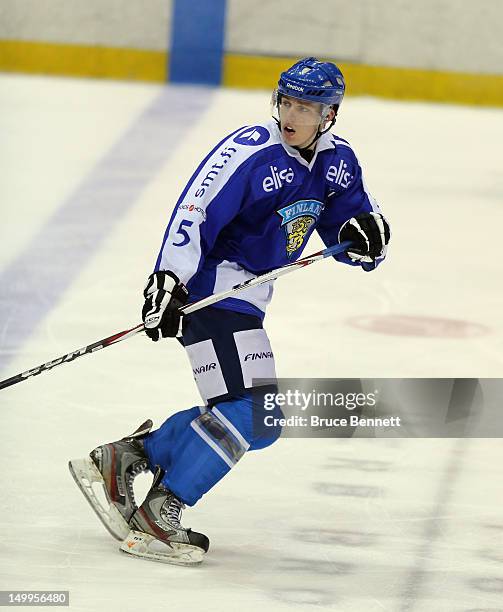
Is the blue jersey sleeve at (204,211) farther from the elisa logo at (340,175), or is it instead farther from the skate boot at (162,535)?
the skate boot at (162,535)

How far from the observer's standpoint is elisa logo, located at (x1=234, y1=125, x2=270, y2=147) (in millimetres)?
3014

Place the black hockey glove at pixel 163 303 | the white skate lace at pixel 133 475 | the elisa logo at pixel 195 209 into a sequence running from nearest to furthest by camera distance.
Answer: the black hockey glove at pixel 163 303 < the elisa logo at pixel 195 209 < the white skate lace at pixel 133 475

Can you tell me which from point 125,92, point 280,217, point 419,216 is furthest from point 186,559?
point 125,92

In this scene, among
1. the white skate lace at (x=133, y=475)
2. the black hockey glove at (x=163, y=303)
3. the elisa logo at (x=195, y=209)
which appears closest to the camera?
the black hockey glove at (x=163, y=303)

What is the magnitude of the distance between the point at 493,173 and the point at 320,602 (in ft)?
17.0

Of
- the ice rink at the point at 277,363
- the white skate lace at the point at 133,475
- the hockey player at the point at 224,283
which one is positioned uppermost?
the hockey player at the point at 224,283

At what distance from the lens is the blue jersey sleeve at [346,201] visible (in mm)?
3154

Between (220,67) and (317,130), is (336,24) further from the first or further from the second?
(317,130)

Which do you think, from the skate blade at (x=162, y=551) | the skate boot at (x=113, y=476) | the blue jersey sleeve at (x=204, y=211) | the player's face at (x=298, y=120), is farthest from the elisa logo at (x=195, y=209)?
the skate blade at (x=162, y=551)

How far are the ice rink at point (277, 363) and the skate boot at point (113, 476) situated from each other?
6 centimetres

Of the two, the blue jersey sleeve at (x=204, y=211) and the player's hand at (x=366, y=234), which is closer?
the blue jersey sleeve at (x=204, y=211)

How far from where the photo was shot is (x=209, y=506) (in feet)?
10.7

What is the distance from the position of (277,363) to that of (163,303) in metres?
1.70

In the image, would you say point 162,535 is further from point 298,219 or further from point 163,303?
point 298,219
